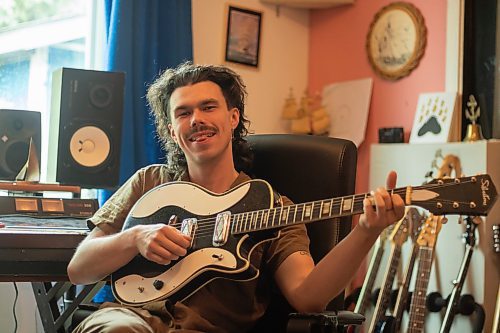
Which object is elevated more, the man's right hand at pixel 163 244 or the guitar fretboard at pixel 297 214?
the guitar fretboard at pixel 297 214

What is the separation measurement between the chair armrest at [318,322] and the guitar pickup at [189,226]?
319 mm

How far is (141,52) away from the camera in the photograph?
3.14 meters

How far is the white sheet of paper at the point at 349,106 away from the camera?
351 centimetres

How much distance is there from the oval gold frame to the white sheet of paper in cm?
12

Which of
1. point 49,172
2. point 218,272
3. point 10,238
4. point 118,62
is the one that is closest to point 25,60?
point 118,62

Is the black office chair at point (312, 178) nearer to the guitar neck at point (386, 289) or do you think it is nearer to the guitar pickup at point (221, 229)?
the guitar pickup at point (221, 229)

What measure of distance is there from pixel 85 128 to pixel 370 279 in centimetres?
139

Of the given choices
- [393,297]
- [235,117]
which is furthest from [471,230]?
[235,117]

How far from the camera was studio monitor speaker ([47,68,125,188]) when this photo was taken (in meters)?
2.50

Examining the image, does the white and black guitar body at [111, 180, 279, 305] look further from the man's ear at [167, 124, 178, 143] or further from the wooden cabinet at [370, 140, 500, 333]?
the wooden cabinet at [370, 140, 500, 333]

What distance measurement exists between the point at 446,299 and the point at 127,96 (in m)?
1.56

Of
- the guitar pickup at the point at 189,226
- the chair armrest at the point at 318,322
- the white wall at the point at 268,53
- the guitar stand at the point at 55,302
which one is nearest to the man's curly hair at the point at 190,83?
the guitar pickup at the point at 189,226

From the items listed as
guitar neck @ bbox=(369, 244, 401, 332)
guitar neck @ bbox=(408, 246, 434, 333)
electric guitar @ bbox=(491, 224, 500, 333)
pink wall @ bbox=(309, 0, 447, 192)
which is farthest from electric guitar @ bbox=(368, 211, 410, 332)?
pink wall @ bbox=(309, 0, 447, 192)

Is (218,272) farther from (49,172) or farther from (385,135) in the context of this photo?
(385,135)
